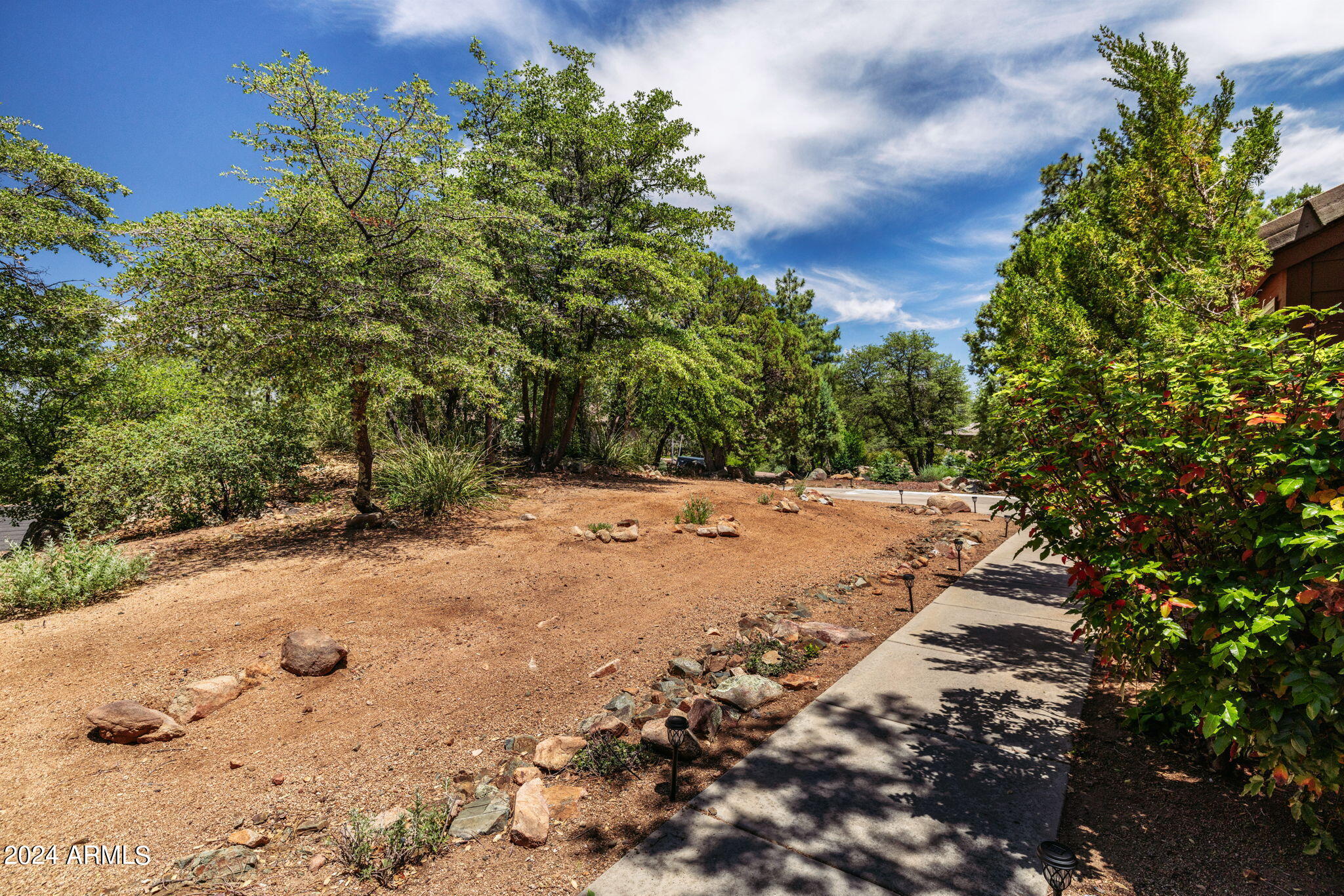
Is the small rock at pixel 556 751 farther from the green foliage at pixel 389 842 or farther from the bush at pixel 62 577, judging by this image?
the bush at pixel 62 577

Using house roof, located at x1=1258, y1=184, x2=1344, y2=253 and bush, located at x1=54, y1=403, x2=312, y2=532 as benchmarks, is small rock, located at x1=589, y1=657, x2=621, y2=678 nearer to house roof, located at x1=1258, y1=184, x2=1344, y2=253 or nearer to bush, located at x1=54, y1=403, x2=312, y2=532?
house roof, located at x1=1258, y1=184, x2=1344, y2=253

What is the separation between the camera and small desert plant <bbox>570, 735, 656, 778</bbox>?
2959mm

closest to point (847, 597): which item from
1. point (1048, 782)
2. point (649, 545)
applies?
point (649, 545)

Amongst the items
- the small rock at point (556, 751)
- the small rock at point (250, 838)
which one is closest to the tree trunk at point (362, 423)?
the small rock at point (250, 838)

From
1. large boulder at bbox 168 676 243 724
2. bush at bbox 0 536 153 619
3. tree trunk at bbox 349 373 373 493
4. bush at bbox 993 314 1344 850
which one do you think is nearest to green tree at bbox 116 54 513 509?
tree trunk at bbox 349 373 373 493

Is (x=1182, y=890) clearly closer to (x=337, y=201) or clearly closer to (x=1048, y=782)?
(x=1048, y=782)

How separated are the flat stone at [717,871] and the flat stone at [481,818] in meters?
0.67

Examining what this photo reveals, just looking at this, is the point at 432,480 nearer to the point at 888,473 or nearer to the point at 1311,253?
the point at 1311,253

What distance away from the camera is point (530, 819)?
2.47 m

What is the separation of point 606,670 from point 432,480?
18.5 feet

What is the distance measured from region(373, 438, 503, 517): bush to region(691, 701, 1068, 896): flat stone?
686 cm

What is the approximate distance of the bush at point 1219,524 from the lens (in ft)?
5.89

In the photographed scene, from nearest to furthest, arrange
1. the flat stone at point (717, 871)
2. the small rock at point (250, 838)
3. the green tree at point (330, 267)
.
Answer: the flat stone at point (717, 871)
the small rock at point (250, 838)
the green tree at point (330, 267)

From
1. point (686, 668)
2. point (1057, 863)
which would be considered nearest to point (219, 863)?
point (686, 668)
